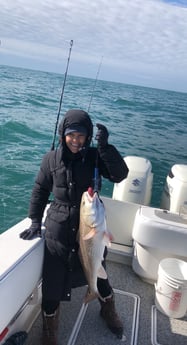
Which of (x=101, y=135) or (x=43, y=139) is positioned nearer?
(x=101, y=135)

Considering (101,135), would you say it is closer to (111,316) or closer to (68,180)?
(68,180)

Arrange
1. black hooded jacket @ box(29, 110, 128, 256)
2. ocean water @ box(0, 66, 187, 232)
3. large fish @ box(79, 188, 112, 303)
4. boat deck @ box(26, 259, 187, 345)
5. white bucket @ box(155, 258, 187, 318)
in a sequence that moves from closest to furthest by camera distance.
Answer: large fish @ box(79, 188, 112, 303) < black hooded jacket @ box(29, 110, 128, 256) < boat deck @ box(26, 259, 187, 345) < white bucket @ box(155, 258, 187, 318) < ocean water @ box(0, 66, 187, 232)

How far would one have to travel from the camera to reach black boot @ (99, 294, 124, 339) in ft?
10.3

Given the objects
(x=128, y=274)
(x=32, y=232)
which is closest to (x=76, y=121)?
(x=32, y=232)

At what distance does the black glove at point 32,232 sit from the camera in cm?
275

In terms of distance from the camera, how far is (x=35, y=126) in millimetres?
13141

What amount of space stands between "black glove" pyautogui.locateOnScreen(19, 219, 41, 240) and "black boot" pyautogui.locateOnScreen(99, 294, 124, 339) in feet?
2.92

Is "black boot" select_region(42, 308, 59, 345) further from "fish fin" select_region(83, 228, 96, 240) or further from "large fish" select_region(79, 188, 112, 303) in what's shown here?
"fish fin" select_region(83, 228, 96, 240)

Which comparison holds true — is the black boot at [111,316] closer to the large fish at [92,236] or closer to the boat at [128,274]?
the boat at [128,274]

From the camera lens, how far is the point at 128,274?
411 cm

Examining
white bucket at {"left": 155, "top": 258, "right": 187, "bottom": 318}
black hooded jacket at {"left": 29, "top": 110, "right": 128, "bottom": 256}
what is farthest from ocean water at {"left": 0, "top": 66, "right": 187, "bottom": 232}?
black hooded jacket at {"left": 29, "top": 110, "right": 128, "bottom": 256}

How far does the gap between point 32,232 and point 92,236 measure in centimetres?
57

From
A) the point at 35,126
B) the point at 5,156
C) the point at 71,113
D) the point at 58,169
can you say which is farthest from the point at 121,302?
the point at 35,126

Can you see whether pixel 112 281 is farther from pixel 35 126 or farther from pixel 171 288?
pixel 35 126
